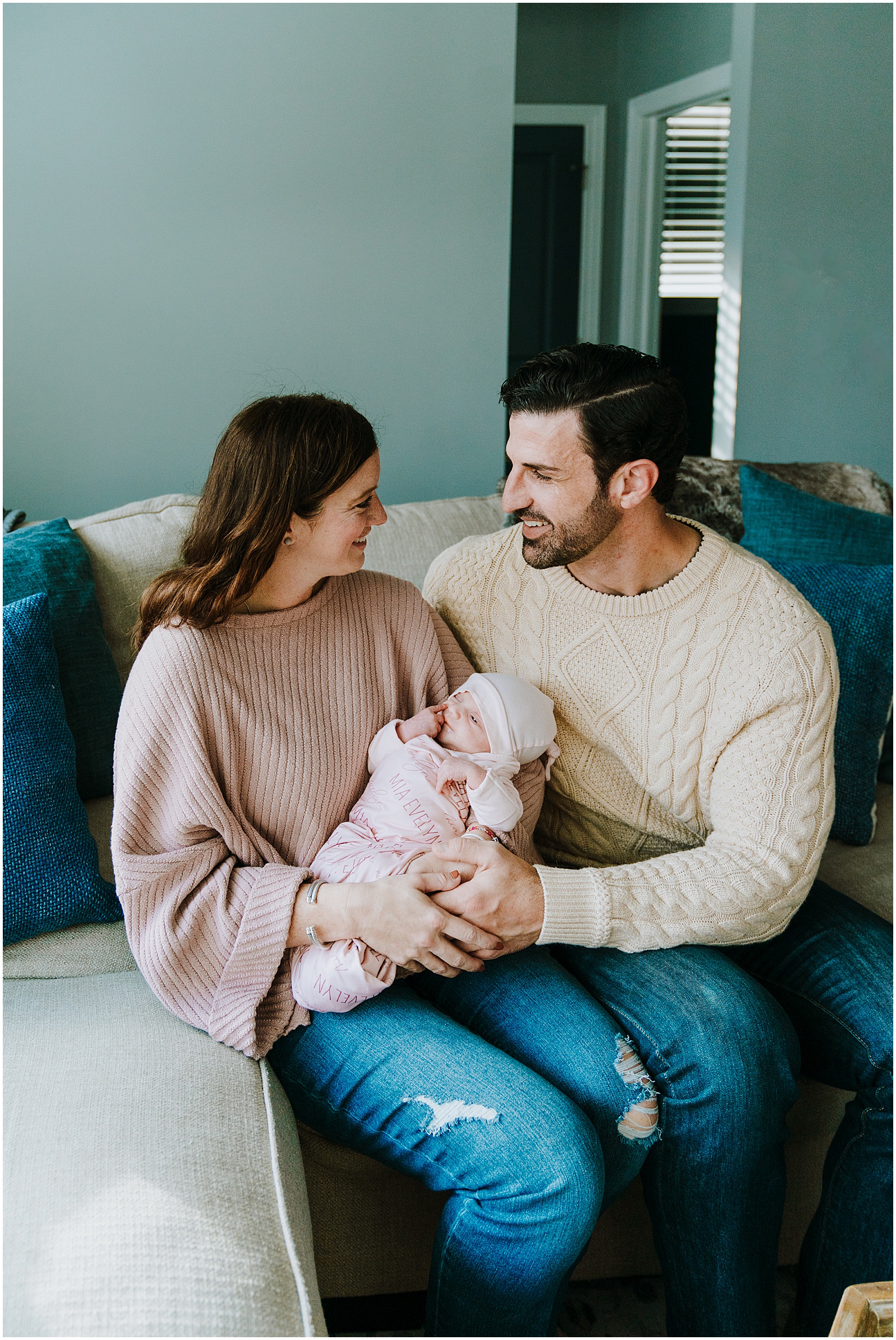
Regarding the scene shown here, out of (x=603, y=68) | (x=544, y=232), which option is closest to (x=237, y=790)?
(x=544, y=232)

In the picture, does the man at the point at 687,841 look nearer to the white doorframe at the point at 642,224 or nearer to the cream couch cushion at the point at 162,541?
the cream couch cushion at the point at 162,541

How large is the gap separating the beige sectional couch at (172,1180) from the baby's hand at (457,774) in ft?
1.32

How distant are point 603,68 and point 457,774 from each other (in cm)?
486

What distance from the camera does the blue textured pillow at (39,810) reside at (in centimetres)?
142

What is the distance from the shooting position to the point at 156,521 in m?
1.92

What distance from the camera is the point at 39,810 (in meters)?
1.43

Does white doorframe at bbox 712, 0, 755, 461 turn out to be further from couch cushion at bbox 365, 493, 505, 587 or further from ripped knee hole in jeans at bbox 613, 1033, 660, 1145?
ripped knee hole in jeans at bbox 613, 1033, 660, 1145

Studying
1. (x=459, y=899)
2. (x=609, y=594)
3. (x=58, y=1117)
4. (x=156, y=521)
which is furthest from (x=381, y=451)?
(x=58, y=1117)

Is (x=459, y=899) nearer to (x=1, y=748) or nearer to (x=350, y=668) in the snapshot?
(x=350, y=668)

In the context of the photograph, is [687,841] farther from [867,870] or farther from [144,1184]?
[144,1184]

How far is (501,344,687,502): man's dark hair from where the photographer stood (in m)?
1.43

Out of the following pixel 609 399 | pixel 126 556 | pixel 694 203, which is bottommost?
pixel 126 556

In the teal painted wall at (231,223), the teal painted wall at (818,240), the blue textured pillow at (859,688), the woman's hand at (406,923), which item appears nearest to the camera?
the woman's hand at (406,923)

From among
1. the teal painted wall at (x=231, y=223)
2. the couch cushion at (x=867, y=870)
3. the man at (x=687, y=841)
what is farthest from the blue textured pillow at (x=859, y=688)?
the teal painted wall at (x=231, y=223)
